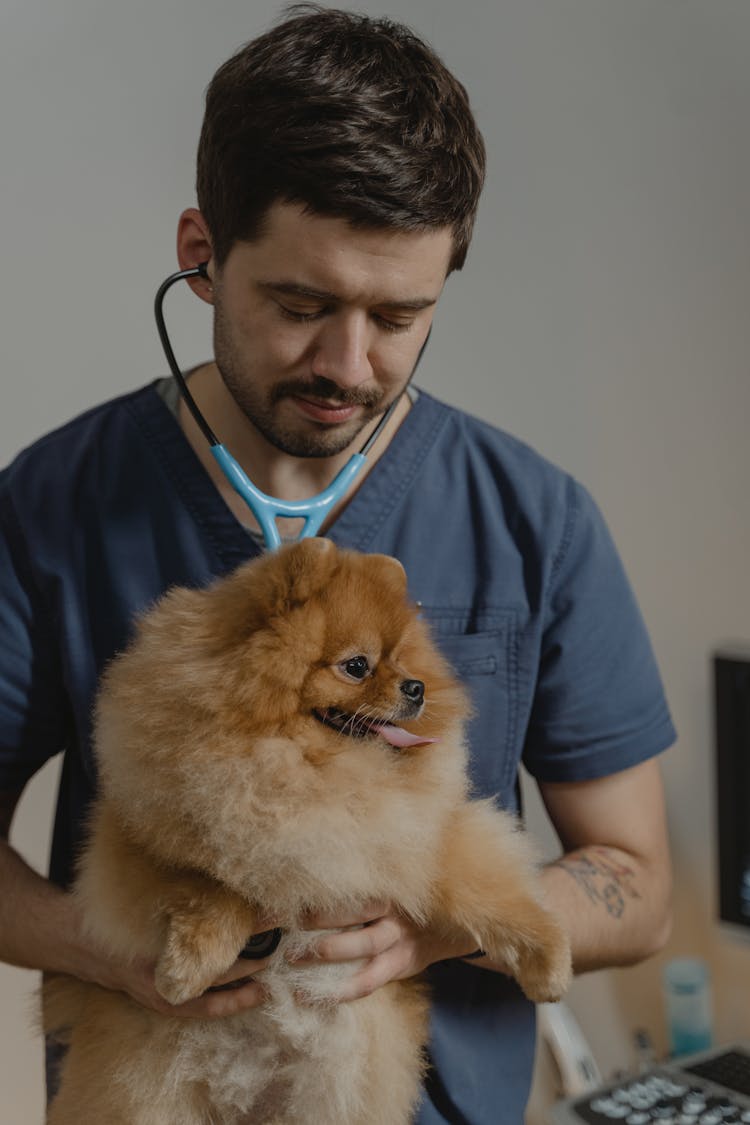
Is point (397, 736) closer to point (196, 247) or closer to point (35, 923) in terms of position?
point (35, 923)

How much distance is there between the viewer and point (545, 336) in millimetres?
2779

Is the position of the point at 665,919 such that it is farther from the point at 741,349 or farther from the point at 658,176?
the point at 658,176

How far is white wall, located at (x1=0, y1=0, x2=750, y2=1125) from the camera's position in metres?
2.37

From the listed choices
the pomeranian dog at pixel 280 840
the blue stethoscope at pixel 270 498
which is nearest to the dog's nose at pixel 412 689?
the pomeranian dog at pixel 280 840

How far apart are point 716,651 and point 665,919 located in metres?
0.78

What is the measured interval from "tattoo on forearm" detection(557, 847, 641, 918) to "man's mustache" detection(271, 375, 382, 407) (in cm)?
66

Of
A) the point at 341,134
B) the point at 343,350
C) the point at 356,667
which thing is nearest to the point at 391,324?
the point at 343,350

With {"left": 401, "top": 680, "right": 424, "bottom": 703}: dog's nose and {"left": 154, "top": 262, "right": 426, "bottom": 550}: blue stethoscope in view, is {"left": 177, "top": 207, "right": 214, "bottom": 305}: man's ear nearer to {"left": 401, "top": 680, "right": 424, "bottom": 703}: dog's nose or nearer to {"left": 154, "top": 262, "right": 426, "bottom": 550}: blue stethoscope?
{"left": 154, "top": 262, "right": 426, "bottom": 550}: blue stethoscope

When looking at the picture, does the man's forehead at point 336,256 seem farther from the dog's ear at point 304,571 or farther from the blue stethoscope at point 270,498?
the dog's ear at point 304,571

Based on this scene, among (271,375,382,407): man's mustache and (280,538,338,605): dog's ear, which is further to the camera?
(271,375,382,407): man's mustache

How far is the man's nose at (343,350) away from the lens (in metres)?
1.28

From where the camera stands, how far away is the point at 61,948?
132 cm

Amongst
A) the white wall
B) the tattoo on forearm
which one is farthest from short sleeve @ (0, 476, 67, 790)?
the white wall

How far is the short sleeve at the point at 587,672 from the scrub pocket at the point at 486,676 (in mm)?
58
